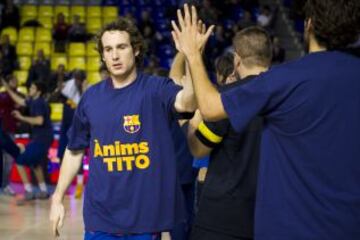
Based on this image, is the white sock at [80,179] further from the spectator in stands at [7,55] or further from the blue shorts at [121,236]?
the blue shorts at [121,236]

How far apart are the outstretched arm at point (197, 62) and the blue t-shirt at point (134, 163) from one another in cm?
89

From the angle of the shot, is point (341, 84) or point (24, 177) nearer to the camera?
point (341, 84)

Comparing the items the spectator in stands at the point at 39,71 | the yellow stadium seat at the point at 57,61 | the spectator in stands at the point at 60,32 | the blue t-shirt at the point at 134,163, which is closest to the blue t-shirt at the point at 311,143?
the blue t-shirt at the point at 134,163

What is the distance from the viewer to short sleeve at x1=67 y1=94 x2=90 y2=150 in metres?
4.48

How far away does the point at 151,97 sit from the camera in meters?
4.27

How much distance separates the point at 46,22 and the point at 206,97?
59.9 ft

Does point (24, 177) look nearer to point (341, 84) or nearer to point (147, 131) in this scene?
point (147, 131)

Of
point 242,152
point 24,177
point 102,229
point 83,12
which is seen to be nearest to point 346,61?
point 242,152

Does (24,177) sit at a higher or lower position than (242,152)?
lower

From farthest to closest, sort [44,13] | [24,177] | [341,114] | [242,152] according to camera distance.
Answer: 1. [44,13]
2. [24,177]
3. [242,152]
4. [341,114]

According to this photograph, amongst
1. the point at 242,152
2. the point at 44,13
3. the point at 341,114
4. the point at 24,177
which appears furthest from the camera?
the point at 44,13

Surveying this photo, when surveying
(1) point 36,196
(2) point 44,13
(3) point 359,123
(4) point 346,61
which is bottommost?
(1) point 36,196

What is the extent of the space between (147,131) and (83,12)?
17.3 metres

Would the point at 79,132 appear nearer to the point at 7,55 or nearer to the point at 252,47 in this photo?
the point at 252,47
